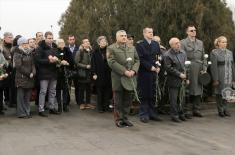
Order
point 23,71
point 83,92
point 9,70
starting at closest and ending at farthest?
point 23,71 < point 9,70 < point 83,92

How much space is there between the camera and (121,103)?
29.0 feet

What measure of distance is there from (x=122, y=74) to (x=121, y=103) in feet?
1.93

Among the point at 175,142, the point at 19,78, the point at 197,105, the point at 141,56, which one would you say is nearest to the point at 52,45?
the point at 19,78

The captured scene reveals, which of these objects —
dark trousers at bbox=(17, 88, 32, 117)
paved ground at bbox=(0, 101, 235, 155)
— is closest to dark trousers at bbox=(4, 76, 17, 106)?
dark trousers at bbox=(17, 88, 32, 117)

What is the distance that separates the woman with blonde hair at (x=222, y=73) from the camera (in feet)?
33.1

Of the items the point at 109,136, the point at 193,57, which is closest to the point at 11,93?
the point at 109,136

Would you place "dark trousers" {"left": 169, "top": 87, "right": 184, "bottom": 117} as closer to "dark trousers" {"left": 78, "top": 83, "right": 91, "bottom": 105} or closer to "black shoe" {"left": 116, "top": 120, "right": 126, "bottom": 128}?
"black shoe" {"left": 116, "top": 120, "right": 126, "bottom": 128}

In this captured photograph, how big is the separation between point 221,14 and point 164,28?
4.79 feet

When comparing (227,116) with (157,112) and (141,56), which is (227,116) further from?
(141,56)

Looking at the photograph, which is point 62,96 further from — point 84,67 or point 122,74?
point 122,74

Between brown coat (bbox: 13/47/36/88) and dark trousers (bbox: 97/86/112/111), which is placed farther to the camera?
dark trousers (bbox: 97/86/112/111)

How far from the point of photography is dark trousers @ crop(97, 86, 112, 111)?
1079 cm

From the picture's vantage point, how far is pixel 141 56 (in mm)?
9320

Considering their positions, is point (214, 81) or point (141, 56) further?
point (214, 81)
